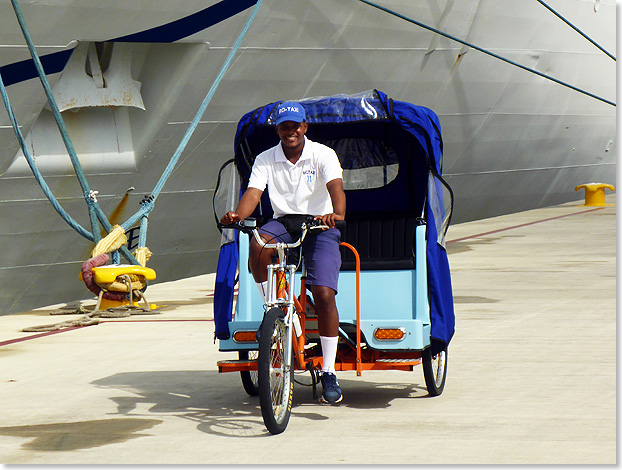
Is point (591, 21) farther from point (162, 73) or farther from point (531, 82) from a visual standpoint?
point (162, 73)

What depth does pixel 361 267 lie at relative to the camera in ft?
20.6

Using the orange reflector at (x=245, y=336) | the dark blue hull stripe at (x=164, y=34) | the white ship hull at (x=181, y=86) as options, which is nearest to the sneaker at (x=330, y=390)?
the orange reflector at (x=245, y=336)

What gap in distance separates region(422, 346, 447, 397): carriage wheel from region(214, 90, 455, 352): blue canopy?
0.42ft

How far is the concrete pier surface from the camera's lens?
489 centimetres

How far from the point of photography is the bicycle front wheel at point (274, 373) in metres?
5.08

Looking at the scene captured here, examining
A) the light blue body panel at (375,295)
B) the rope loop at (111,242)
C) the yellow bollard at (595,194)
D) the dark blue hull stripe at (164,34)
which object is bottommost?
the light blue body panel at (375,295)

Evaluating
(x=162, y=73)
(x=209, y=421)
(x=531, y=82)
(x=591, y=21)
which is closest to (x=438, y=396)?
(x=209, y=421)

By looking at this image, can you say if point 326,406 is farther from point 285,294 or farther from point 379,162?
point 379,162

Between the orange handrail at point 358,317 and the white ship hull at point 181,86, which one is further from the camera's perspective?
the white ship hull at point 181,86

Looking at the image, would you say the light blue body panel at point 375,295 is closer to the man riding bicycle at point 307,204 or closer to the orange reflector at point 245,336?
the orange reflector at point 245,336

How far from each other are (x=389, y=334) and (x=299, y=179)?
0.95 meters

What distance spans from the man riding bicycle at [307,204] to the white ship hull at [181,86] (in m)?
6.17

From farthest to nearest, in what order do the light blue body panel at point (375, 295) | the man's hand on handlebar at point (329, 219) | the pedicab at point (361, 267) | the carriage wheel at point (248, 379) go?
the carriage wheel at point (248, 379), the light blue body panel at point (375, 295), the pedicab at point (361, 267), the man's hand on handlebar at point (329, 219)

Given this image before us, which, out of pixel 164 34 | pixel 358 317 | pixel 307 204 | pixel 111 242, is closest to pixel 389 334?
pixel 358 317
